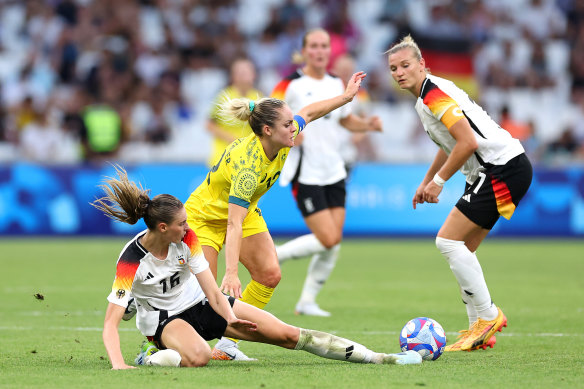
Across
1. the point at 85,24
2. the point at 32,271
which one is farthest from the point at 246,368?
the point at 85,24

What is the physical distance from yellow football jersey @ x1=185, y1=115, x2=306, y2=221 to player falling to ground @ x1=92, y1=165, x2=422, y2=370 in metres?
0.52

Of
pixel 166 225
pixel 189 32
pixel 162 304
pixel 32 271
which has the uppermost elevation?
pixel 189 32

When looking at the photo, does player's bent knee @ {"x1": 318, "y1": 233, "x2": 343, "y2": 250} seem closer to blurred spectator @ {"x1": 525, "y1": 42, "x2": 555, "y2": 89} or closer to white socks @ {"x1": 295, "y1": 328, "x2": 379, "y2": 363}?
white socks @ {"x1": 295, "y1": 328, "x2": 379, "y2": 363}

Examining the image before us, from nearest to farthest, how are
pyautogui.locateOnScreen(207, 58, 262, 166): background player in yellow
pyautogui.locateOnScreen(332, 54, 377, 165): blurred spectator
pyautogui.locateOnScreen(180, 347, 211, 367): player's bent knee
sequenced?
pyautogui.locateOnScreen(180, 347, 211, 367): player's bent knee < pyautogui.locateOnScreen(207, 58, 262, 166): background player in yellow < pyautogui.locateOnScreen(332, 54, 377, 165): blurred spectator

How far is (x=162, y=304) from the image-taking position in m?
6.03

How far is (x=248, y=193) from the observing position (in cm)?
617

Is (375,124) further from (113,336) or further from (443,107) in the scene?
(113,336)

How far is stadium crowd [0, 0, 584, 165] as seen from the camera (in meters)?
19.4

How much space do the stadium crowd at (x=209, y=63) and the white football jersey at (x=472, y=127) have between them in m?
11.8

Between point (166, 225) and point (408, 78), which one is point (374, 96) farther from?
point (166, 225)

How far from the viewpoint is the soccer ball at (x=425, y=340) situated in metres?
6.25

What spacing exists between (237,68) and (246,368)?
5942mm

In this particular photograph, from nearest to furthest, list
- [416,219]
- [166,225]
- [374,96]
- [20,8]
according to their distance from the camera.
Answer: [166,225] < [416,219] < [374,96] < [20,8]

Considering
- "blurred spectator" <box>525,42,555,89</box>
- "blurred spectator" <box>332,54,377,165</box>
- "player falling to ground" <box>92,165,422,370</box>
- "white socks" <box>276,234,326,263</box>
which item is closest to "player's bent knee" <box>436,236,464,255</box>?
"player falling to ground" <box>92,165,422,370</box>
